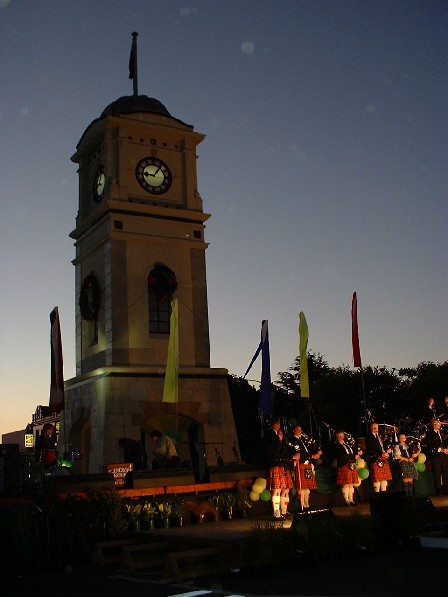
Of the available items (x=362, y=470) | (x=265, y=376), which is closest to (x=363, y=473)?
(x=362, y=470)

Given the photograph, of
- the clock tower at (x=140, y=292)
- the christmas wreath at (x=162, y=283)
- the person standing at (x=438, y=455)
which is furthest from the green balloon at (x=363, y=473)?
the christmas wreath at (x=162, y=283)

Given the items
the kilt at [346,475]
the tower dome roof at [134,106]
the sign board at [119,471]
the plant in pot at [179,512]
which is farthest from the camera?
the tower dome roof at [134,106]

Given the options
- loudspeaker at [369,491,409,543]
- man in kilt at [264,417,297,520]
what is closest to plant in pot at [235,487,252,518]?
man in kilt at [264,417,297,520]

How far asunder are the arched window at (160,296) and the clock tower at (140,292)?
40 mm

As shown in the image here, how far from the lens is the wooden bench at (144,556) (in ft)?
41.5

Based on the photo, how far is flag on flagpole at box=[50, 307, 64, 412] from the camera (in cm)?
2005

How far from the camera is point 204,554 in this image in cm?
1180

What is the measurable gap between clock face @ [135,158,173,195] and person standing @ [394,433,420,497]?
623 inches

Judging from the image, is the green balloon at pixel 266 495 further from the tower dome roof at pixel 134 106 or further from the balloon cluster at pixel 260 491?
the tower dome roof at pixel 134 106

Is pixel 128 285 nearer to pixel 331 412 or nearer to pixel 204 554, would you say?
pixel 204 554

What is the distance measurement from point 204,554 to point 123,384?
52.2 ft

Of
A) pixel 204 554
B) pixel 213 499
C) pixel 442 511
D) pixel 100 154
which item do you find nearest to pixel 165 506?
pixel 213 499

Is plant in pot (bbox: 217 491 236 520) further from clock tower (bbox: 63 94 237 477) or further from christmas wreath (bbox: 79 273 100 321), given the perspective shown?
christmas wreath (bbox: 79 273 100 321)

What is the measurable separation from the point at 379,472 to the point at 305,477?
2926mm
